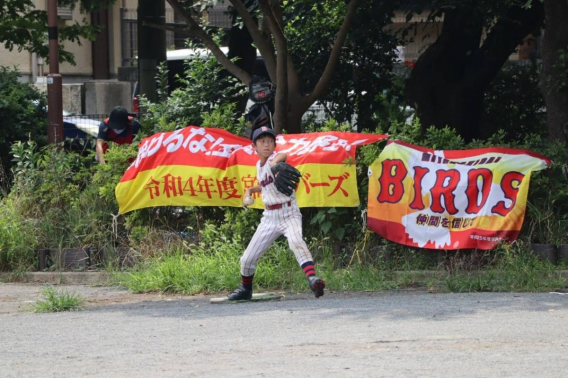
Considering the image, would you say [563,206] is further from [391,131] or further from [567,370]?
[567,370]

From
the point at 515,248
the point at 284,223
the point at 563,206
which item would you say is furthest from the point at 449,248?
the point at 284,223

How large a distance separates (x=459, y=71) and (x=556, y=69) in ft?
10.3

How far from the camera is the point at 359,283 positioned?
9039mm

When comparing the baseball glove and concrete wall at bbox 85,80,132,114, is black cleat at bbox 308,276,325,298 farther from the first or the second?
concrete wall at bbox 85,80,132,114

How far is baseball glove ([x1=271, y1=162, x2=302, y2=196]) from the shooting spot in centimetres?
819

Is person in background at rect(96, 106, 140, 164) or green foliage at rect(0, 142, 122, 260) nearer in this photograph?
green foliage at rect(0, 142, 122, 260)

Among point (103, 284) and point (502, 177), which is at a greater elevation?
point (502, 177)

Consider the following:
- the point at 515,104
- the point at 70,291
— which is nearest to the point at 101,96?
the point at 515,104

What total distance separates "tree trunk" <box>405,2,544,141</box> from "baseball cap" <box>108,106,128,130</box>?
425cm

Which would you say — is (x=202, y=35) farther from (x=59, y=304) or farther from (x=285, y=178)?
(x=59, y=304)

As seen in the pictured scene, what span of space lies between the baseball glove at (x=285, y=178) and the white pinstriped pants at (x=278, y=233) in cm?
22

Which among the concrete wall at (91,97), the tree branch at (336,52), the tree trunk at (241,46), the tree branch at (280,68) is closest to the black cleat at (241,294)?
the tree branch at (280,68)

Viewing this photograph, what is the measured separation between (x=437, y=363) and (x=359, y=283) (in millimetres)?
3208

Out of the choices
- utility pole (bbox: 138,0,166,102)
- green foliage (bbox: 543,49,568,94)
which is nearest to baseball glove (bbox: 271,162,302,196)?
green foliage (bbox: 543,49,568,94)
